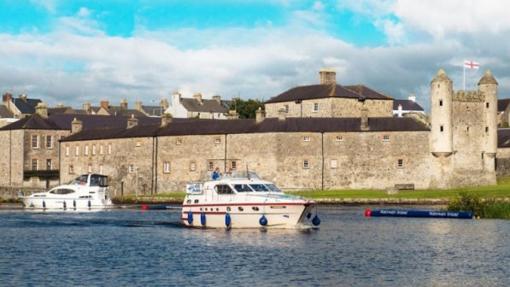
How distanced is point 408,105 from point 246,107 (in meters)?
25.3

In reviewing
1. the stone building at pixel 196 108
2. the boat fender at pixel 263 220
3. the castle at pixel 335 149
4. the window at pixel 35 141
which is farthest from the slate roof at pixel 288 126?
the stone building at pixel 196 108

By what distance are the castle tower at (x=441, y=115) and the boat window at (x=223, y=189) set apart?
35.5 meters

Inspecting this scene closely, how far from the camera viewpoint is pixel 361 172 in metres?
85.4

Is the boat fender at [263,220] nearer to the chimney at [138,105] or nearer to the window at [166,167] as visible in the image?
the window at [166,167]

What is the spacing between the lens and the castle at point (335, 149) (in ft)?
279

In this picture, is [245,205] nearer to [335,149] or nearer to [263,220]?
[263,220]

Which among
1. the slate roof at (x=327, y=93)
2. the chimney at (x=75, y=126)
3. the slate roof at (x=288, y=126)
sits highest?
the slate roof at (x=327, y=93)

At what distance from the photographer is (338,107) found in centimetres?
9838

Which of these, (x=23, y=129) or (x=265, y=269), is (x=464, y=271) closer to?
(x=265, y=269)

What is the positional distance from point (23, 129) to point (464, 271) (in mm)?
71323

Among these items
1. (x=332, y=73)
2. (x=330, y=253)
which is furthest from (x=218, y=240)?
(x=332, y=73)

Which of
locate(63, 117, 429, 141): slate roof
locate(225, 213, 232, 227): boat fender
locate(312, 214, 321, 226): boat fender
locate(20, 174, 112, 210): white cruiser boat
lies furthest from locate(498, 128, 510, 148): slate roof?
locate(225, 213, 232, 227): boat fender

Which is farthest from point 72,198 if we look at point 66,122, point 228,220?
point 66,122

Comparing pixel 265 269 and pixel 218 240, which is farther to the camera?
pixel 218 240
